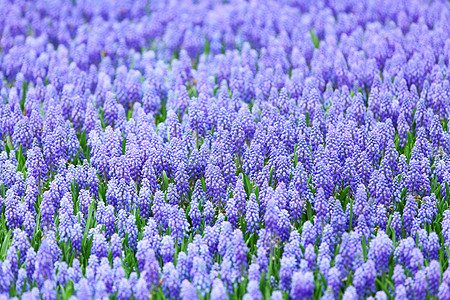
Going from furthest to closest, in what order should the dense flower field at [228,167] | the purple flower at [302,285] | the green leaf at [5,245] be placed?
1. the green leaf at [5,245]
2. the dense flower field at [228,167]
3. the purple flower at [302,285]

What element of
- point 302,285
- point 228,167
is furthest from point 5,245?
point 302,285

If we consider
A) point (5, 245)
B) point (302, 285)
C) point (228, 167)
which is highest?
point (228, 167)

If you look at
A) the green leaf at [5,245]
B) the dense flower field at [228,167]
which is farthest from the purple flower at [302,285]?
the green leaf at [5,245]

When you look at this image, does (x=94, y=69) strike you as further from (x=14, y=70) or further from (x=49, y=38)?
(x=49, y=38)

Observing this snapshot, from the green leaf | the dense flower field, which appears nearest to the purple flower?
the dense flower field

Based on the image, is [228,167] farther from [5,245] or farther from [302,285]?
[5,245]

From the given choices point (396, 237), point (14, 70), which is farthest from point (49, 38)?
point (396, 237)

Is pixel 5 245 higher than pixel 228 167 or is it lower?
lower

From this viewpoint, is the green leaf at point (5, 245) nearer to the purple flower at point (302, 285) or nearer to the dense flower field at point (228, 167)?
the dense flower field at point (228, 167)
